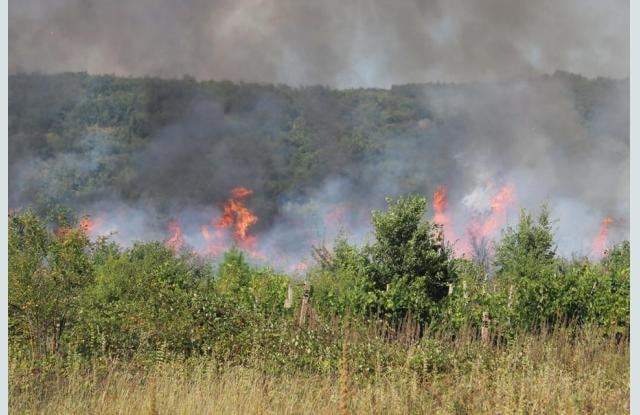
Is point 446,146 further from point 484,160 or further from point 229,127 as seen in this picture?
point 229,127

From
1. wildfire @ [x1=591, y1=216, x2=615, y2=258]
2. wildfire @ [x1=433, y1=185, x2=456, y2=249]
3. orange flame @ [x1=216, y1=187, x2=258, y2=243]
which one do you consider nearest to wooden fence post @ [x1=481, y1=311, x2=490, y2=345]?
orange flame @ [x1=216, y1=187, x2=258, y2=243]

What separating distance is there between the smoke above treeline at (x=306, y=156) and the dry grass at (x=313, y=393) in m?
47.3

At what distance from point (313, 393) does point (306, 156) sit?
61564 mm

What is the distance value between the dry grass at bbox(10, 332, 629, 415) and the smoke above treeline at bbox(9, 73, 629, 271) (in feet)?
155

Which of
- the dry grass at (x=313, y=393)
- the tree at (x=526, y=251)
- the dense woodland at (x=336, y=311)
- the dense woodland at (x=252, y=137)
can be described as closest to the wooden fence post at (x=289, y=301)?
the dense woodland at (x=336, y=311)

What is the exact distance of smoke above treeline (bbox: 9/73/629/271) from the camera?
6209 cm

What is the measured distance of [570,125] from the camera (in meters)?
75.6

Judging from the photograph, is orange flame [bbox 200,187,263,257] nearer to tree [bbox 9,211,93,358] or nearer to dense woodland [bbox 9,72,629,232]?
dense woodland [bbox 9,72,629,232]

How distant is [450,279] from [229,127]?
2091 inches

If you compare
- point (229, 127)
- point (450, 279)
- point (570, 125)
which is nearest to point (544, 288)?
point (450, 279)

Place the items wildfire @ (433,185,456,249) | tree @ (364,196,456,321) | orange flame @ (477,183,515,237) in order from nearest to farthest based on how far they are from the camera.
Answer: tree @ (364,196,456,321), orange flame @ (477,183,515,237), wildfire @ (433,185,456,249)

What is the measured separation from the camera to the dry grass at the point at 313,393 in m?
8.02

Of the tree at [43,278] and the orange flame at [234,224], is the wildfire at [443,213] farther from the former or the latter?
the tree at [43,278]

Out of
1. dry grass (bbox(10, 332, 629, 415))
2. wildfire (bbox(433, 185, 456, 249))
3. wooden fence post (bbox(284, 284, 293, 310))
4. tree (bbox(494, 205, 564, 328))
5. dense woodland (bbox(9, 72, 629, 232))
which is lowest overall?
dry grass (bbox(10, 332, 629, 415))
